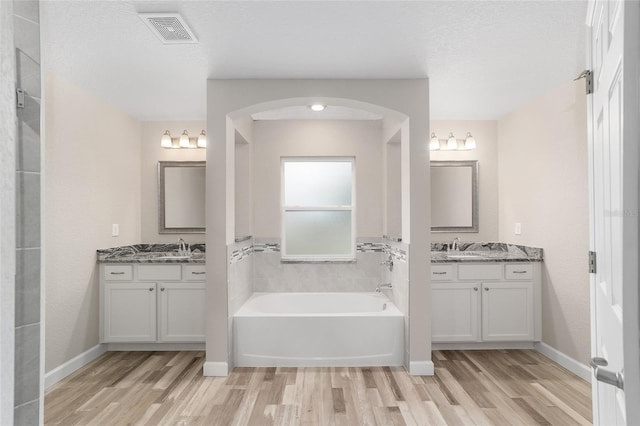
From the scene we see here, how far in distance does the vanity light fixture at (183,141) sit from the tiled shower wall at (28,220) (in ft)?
10.6

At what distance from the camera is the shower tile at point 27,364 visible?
1.38 meters

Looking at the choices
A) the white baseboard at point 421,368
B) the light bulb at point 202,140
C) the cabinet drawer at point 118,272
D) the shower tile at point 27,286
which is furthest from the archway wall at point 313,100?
the shower tile at point 27,286

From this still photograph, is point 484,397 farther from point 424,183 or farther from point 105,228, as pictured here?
point 105,228

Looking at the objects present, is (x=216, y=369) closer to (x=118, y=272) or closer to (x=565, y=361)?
(x=118, y=272)

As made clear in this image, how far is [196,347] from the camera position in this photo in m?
4.16

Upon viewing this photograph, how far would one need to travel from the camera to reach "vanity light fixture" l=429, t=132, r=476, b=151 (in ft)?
15.4

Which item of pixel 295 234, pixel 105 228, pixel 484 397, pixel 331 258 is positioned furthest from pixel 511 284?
pixel 105 228

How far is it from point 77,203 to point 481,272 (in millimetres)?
3708

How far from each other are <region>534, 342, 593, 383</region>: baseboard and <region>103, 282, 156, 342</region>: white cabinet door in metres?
3.68

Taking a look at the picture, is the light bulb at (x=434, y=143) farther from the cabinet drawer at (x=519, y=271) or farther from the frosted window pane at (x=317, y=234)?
the cabinet drawer at (x=519, y=271)

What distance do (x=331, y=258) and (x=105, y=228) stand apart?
2341mm

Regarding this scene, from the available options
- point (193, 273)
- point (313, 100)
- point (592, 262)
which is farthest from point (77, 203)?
point (592, 262)

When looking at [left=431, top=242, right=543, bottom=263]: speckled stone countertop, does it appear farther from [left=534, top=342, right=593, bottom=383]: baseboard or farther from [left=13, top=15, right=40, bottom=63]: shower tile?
[left=13, top=15, right=40, bottom=63]: shower tile

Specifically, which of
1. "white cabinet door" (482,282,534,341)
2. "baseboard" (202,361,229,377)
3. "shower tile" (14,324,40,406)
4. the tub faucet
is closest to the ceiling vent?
"shower tile" (14,324,40,406)
